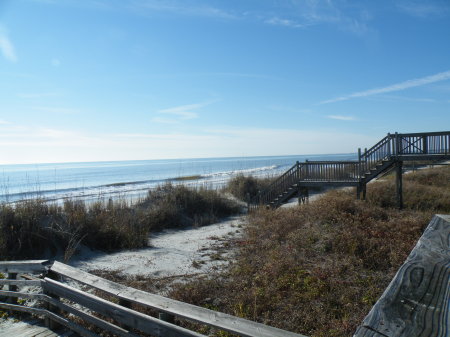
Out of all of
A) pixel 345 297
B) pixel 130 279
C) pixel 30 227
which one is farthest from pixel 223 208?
pixel 345 297

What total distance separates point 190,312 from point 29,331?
3.05m

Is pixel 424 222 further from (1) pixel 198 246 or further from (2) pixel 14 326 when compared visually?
(2) pixel 14 326

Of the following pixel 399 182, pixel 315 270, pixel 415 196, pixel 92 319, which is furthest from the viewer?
pixel 415 196

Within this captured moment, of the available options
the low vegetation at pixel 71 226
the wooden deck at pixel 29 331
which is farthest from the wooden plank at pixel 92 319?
the low vegetation at pixel 71 226

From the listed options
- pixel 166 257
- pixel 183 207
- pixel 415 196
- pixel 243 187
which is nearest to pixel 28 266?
pixel 166 257

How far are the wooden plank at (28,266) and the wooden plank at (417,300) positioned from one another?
5.08m

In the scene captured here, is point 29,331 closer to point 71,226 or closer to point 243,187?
point 71,226

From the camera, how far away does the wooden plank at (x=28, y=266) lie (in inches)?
199

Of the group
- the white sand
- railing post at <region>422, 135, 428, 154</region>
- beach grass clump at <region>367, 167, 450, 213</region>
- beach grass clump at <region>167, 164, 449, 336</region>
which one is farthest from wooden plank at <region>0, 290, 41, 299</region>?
railing post at <region>422, 135, 428, 154</region>

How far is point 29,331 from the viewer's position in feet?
15.6

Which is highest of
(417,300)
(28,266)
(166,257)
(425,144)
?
(425,144)

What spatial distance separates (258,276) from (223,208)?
1204 cm

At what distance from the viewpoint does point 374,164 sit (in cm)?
1589

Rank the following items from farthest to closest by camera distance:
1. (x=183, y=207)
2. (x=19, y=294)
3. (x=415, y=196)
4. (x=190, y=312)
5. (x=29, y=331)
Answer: (x=183, y=207)
(x=415, y=196)
(x=19, y=294)
(x=29, y=331)
(x=190, y=312)
